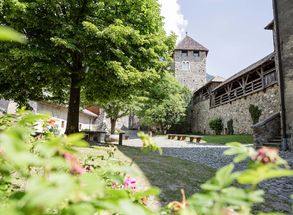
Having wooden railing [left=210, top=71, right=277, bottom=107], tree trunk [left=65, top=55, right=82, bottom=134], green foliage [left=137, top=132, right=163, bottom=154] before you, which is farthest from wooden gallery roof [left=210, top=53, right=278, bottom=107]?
green foliage [left=137, top=132, right=163, bottom=154]

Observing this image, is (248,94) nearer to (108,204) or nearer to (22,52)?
(22,52)

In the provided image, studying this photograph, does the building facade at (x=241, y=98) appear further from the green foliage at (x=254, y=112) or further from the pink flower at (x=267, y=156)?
the pink flower at (x=267, y=156)

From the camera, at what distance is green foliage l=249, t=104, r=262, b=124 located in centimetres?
2285

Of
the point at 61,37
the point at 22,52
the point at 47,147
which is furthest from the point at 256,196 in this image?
the point at 61,37

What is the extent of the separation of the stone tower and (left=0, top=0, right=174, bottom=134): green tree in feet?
109

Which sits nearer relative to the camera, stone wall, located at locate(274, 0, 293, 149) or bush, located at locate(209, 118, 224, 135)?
stone wall, located at locate(274, 0, 293, 149)

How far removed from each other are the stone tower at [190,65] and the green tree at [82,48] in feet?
109

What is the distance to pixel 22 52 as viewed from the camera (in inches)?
414

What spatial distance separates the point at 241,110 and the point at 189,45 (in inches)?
973

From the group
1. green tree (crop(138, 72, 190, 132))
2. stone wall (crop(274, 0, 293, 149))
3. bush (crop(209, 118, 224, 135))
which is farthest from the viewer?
green tree (crop(138, 72, 190, 132))

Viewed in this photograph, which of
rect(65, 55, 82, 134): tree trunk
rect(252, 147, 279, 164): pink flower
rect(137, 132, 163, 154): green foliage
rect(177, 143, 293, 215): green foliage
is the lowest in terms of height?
rect(177, 143, 293, 215): green foliage

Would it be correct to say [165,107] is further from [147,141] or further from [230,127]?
[147,141]

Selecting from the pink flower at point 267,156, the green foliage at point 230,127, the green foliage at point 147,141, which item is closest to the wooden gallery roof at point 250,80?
the green foliage at point 230,127

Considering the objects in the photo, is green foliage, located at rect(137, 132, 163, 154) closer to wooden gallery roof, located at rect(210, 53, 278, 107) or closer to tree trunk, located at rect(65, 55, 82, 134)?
tree trunk, located at rect(65, 55, 82, 134)
